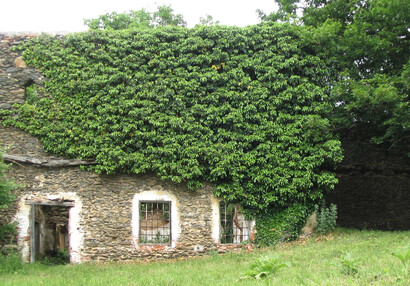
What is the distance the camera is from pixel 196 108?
12.4 m

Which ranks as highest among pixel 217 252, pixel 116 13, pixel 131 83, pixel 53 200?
pixel 116 13

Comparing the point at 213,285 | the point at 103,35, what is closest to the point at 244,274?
the point at 213,285

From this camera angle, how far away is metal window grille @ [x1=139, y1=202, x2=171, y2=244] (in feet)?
40.8

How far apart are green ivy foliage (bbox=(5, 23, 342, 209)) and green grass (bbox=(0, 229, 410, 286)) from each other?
2169 mm

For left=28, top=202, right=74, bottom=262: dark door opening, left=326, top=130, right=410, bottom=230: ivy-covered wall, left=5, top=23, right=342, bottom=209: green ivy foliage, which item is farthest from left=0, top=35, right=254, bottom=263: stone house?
left=326, top=130, right=410, bottom=230: ivy-covered wall

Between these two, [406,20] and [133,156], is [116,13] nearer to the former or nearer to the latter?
[133,156]

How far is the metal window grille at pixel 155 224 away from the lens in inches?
490

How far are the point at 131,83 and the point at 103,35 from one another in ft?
6.59

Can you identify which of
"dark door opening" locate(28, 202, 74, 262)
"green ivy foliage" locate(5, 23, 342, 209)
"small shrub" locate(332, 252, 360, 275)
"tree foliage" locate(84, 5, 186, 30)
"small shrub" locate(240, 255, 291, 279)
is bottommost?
"dark door opening" locate(28, 202, 74, 262)

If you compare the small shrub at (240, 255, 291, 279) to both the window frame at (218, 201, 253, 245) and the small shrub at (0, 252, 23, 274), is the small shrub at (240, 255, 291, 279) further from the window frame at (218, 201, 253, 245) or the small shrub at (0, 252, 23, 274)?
the small shrub at (0, 252, 23, 274)

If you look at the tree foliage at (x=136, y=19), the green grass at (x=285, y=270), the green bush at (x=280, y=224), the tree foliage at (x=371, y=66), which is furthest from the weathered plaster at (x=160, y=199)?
the tree foliage at (x=136, y=19)

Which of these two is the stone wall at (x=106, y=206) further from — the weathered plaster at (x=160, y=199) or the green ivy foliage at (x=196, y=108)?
the green ivy foliage at (x=196, y=108)

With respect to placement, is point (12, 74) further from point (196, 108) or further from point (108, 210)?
point (196, 108)

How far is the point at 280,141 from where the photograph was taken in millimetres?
12414
